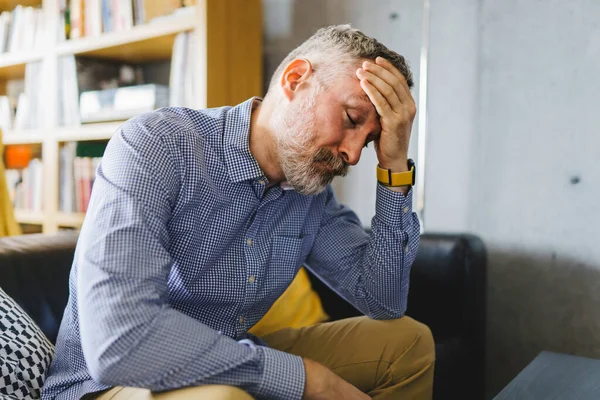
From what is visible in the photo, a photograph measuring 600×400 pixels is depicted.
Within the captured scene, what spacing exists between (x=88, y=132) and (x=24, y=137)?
499mm

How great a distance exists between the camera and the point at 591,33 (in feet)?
5.58

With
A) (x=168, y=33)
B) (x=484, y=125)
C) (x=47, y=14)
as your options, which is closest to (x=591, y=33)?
(x=484, y=125)

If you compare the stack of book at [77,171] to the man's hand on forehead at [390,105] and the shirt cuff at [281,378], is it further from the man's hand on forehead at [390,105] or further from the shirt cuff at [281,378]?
the shirt cuff at [281,378]

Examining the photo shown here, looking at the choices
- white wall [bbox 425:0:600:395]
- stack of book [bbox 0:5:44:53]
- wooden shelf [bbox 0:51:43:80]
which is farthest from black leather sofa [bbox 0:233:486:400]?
stack of book [bbox 0:5:44:53]

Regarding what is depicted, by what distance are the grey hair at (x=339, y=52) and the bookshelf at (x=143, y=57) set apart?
0.93 meters

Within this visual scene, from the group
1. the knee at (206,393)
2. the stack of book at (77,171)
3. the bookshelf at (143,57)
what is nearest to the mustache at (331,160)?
the knee at (206,393)

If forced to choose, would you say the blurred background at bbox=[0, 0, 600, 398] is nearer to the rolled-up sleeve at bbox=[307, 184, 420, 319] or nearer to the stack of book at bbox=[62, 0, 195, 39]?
the stack of book at bbox=[62, 0, 195, 39]

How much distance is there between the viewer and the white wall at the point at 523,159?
1.74 m

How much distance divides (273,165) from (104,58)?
1722 mm

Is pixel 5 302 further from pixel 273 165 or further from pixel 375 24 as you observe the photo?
pixel 375 24

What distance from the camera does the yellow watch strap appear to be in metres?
1.21

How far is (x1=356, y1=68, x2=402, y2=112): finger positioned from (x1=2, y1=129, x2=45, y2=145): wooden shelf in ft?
6.54

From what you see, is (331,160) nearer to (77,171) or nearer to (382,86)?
(382,86)

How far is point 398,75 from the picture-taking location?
3.67ft
